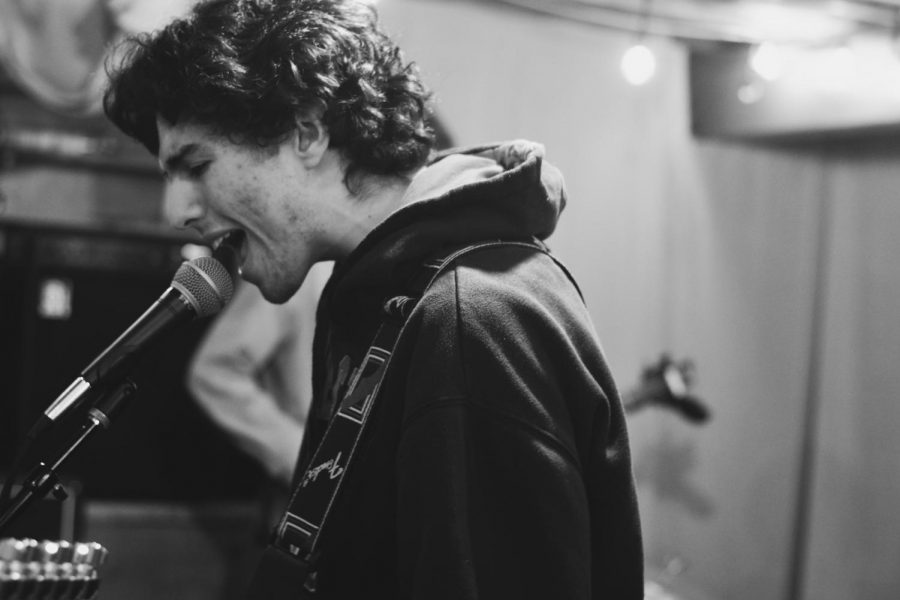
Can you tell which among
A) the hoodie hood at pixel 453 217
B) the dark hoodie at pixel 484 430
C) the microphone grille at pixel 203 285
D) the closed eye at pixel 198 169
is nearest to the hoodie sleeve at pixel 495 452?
the dark hoodie at pixel 484 430

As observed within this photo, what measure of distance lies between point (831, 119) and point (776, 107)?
239mm

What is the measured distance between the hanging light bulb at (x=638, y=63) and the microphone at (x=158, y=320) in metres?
3.11

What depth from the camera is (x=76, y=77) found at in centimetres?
305

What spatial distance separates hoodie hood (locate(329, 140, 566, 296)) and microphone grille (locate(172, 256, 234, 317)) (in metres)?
0.16

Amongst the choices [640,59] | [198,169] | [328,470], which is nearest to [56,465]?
[328,470]

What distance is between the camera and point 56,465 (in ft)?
4.42

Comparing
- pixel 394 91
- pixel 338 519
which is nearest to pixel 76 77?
pixel 394 91

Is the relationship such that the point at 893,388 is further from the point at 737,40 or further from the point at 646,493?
the point at 737,40

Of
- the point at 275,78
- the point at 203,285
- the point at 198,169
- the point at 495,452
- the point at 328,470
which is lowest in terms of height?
the point at 328,470

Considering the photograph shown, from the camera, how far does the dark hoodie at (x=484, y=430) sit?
3.84 feet

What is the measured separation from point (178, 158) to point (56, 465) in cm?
49

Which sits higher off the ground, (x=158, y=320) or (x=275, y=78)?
(x=275, y=78)

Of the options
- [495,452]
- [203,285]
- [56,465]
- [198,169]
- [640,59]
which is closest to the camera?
[495,452]

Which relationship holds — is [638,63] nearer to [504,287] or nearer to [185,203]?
[185,203]
